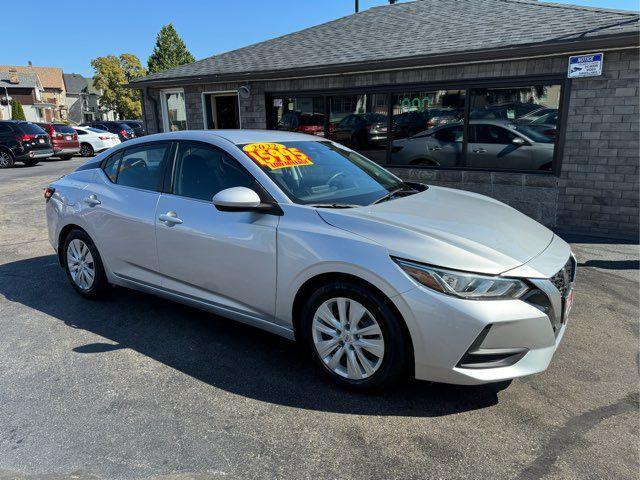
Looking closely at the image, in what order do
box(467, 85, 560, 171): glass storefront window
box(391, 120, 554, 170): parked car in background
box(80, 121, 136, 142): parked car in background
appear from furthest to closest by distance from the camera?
box(80, 121, 136, 142): parked car in background
box(391, 120, 554, 170): parked car in background
box(467, 85, 560, 171): glass storefront window

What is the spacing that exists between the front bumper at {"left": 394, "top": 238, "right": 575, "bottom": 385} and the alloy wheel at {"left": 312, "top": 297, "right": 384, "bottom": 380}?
26 cm

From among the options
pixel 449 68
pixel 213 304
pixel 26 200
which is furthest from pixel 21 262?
A: pixel 449 68

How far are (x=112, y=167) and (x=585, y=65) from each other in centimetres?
654

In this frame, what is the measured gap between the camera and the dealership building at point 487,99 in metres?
6.91

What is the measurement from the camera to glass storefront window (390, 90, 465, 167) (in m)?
8.18

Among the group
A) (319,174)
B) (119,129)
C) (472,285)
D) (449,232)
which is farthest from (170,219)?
(119,129)

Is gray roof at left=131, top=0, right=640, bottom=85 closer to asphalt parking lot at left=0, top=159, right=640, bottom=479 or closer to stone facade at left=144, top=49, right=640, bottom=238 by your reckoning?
stone facade at left=144, top=49, right=640, bottom=238

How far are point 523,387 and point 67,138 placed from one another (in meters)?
21.3

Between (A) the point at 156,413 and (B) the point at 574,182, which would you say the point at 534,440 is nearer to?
(A) the point at 156,413

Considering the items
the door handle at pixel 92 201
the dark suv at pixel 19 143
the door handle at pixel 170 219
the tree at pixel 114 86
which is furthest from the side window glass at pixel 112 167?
the tree at pixel 114 86

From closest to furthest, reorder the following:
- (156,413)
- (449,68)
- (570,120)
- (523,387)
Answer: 1. (156,413)
2. (523,387)
3. (570,120)
4. (449,68)

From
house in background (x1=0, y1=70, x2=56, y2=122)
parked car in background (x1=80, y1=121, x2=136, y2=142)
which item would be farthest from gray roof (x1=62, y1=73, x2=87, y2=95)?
parked car in background (x1=80, y1=121, x2=136, y2=142)

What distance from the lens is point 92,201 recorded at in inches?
167

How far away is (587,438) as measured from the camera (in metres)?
2.55
